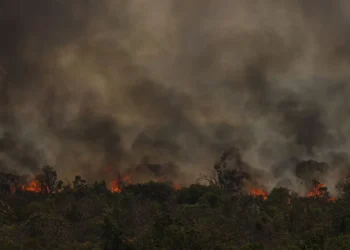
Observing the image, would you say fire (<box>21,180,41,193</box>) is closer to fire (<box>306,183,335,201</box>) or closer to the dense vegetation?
the dense vegetation

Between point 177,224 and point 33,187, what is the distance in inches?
4323

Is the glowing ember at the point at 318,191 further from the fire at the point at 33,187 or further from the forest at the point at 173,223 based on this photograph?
the fire at the point at 33,187

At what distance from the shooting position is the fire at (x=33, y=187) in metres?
161

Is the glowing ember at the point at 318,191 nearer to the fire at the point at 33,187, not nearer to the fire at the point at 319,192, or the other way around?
the fire at the point at 319,192

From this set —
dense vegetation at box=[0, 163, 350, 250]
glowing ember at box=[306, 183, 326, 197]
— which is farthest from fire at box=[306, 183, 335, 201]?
dense vegetation at box=[0, 163, 350, 250]

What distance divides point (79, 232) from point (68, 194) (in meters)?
56.4

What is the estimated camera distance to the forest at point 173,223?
64188 millimetres

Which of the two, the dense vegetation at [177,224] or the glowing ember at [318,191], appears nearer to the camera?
the dense vegetation at [177,224]

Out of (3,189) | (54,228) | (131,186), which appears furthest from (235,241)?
(3,189)

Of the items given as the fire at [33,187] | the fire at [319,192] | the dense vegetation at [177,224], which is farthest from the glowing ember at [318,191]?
the fire at [33,187]

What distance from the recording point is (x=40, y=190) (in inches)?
6319

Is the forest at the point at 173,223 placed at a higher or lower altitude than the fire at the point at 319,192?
lower

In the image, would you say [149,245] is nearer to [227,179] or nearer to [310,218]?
[310,218]

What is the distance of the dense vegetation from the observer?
6388 cm
